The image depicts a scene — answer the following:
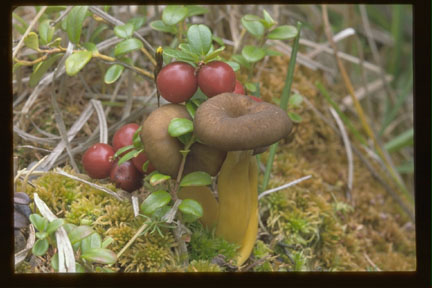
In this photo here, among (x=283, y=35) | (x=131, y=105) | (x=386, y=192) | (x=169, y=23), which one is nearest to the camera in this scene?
(x=169, y=23)

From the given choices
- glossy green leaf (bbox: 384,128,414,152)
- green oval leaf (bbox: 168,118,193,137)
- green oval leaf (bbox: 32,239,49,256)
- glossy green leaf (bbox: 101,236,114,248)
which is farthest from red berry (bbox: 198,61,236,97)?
glossy green leaf (bbox: 384,128,414,152)

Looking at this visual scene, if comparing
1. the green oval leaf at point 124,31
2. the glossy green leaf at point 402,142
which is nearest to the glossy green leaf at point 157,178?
the green oval leaf at point 124,31

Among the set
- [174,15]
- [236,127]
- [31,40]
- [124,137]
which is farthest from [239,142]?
[31,40]

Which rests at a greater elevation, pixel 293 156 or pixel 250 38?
pixel 250 38

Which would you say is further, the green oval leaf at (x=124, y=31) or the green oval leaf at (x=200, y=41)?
the green oval leaf at (x=124, y=31)

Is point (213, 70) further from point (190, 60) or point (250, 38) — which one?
point (250, 38)

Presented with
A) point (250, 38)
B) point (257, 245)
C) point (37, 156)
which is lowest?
point (257, 245)

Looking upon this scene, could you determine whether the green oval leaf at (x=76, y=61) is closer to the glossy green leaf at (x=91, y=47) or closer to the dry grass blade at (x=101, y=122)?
the glossy green leaf at (x=91, y=47)

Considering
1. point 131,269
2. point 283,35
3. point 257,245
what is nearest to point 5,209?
point 131,269
